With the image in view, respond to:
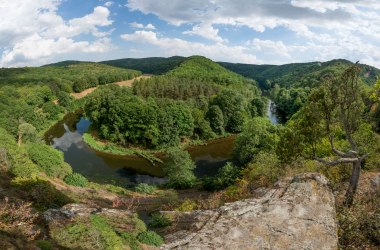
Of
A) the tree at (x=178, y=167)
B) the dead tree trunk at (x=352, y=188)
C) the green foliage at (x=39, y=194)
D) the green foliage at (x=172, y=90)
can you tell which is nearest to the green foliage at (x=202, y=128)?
the green foliage at (x=172, y=90)

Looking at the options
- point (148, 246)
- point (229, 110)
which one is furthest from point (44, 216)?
point (229, 110)

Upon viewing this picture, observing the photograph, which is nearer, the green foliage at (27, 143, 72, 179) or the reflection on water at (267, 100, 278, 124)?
the green foliage at (27, 143, 72, 179)

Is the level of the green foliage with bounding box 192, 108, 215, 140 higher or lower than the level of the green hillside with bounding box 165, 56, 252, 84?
lower

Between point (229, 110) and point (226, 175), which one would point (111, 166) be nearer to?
point (226, 175)

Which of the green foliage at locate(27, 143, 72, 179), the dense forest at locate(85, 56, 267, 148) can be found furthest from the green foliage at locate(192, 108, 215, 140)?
the green foliage at locate(27, 143, 72, 179)

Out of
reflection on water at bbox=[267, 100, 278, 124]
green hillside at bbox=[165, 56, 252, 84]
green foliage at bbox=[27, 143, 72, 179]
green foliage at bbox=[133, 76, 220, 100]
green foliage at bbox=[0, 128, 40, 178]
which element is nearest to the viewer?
green foliage at bbox=[0, 128, 40, 178]

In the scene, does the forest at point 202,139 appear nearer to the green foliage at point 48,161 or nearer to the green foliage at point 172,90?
the green foliage at point 48,161

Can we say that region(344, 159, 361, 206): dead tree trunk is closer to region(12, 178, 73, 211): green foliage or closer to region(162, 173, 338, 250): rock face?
region(162, 173, 338, 250): rock face

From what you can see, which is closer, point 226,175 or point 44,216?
point 44,216
